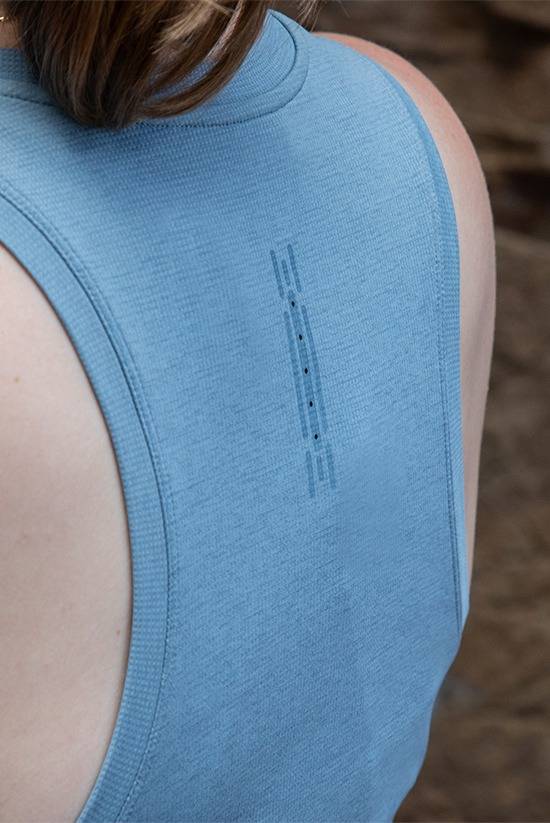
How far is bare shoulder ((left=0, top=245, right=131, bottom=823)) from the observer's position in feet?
1.63

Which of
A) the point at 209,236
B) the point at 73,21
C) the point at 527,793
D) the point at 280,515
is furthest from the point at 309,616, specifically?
the point at 527,793

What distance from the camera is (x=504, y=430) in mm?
1793

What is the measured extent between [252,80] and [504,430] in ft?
4.06

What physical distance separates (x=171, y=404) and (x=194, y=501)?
0.16ft

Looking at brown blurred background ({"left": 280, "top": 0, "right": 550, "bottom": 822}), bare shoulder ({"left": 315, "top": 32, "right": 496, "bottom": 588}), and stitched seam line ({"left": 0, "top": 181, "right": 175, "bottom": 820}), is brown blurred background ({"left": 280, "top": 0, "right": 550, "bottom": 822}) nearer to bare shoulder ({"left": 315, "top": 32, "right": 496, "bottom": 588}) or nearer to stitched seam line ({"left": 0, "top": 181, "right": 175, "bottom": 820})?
bare shoulder ({"left": 315, "top": 32, "right": 496, "bottom": 588})

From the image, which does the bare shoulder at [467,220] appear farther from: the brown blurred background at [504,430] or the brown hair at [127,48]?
the brown blurred background at [504,430]

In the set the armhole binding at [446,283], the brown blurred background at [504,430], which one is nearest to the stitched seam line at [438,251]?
the armhole binding at [446,283]

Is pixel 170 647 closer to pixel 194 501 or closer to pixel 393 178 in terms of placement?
pixel 194 501

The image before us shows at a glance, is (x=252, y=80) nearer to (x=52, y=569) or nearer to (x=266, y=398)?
(x=266, y=398)

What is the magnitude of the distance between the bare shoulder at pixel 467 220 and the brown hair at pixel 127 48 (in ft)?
0.71

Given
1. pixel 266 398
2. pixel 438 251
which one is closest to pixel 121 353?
pixel 266 398

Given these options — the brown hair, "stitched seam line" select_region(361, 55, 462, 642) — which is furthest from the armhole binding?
the brown hair

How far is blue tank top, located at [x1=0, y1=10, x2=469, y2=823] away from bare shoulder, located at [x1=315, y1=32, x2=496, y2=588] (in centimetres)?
3

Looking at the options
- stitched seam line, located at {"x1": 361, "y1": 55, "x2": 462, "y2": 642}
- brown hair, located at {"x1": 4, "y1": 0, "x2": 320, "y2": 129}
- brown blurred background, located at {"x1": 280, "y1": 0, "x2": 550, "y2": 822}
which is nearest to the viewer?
brown hair, located at {"x1": 4, "y1": 0, "x2": 320, "y2": 129}
